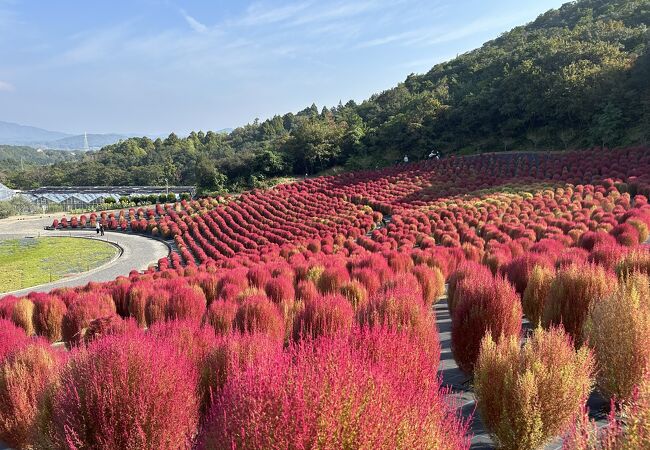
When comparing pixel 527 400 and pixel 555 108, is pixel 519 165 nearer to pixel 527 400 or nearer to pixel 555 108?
pixel 555 108

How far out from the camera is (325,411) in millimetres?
2168

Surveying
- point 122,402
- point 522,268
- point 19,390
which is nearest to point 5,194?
point 19,390

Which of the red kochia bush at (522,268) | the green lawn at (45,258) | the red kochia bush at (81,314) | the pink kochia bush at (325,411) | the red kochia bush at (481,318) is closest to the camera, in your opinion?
the pink kochia bush at (325,411)

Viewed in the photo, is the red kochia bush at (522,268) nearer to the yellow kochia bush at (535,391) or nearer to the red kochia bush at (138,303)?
the yellow kochia bush at (535,391)

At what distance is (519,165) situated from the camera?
134ft

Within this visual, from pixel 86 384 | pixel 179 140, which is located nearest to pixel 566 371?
pixel 86 384

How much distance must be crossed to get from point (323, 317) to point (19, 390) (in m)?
3.52

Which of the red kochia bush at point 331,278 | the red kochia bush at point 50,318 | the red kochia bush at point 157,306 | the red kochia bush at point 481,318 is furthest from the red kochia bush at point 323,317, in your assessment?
the red kochia bush at point 50,318

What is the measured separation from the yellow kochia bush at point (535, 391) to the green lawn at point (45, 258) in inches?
1049

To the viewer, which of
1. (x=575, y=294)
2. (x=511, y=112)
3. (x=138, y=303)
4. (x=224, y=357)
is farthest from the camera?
(x=511, y=112)

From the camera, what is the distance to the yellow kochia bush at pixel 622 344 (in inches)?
182

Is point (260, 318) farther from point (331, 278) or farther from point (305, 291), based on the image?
point (331, 278)

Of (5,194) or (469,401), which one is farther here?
(5,194)

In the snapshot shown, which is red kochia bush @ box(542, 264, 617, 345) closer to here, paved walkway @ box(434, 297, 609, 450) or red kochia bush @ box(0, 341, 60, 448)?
paved walkway @ box(434, 297, 609, 450)
